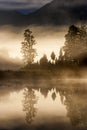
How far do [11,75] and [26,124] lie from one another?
10712 centimetres

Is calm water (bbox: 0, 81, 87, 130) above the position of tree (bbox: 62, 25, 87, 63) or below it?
below

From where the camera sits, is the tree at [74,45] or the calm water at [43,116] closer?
the calm water at [43,116]

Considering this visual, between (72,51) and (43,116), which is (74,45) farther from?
(43,116)

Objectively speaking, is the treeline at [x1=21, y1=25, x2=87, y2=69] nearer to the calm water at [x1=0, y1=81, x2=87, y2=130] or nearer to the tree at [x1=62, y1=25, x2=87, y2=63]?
the tree at [x1=62, y1=25, x2=87, y2=63]

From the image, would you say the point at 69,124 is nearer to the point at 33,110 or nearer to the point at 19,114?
the point at 19,114

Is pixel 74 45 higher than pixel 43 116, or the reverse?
pixel 74 45

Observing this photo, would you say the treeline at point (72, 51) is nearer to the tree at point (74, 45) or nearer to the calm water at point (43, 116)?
the tree at point (74, 45)

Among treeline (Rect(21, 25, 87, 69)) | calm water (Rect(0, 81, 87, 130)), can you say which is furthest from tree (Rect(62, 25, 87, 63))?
calm water (Rect(0, 81, 87, 130))

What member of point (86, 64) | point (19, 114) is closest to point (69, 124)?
point (19, 114)

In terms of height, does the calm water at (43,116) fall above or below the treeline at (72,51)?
below

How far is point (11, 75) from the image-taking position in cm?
14138

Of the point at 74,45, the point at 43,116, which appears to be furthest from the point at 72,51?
the point at 43,116

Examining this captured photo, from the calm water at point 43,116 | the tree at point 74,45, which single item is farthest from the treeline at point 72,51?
the calm water at point 43,116

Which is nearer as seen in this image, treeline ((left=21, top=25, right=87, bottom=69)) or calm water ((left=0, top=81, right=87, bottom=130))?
calm water ((left=0, top=81, right=87, bottom=130))
